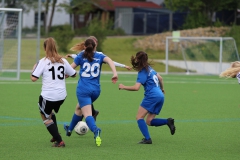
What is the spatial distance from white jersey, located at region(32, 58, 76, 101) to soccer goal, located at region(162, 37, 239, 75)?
23251mm

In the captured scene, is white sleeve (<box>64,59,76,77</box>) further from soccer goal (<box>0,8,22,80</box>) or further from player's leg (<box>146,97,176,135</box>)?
soccer goal (<box>0,8,22,80</box>)

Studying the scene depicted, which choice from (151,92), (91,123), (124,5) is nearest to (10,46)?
(151,92)

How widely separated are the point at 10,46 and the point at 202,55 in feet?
39.1

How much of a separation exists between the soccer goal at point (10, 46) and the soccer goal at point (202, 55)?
9.45m

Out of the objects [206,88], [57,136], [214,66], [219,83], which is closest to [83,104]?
[57,136]

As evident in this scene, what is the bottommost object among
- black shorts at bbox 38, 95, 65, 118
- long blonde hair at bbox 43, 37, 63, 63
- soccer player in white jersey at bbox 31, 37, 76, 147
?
black shorts at bbox 38, 95, 65, 118

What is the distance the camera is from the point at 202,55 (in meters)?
34.4

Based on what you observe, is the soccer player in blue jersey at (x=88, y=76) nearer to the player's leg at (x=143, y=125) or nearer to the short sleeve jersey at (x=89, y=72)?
the short sleeve jersey at (x=89, y=72)

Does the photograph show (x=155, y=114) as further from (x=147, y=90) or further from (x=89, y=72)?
(x=89, y=72)

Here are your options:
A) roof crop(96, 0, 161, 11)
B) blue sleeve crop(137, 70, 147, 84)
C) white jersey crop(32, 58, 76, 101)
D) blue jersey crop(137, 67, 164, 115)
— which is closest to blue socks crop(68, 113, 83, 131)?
white jersey crop(32, 58, 76, 101)

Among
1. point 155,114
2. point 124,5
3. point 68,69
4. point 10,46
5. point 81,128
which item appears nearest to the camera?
point 68,69

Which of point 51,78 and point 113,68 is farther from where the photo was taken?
point 113,68

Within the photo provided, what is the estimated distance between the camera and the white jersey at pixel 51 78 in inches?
408

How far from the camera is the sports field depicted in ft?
32.6
